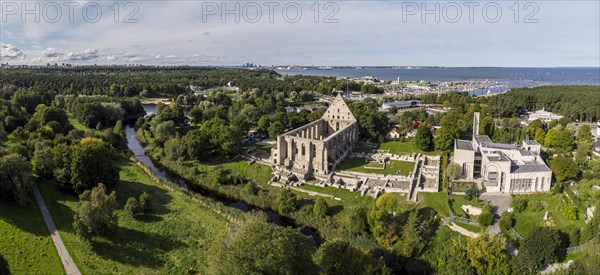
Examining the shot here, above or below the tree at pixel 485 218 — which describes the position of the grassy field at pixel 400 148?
above

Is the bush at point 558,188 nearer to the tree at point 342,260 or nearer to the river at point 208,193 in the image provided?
the tree at point 342,260

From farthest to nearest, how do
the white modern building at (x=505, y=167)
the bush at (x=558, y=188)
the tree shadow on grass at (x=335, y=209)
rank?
the white modern building at (x=505, y=167)
the bush at (x=558, y=188)
the tree shadow on grass at (x=335, y=209)

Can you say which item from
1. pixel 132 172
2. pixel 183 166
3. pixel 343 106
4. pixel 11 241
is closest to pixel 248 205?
pixel 183 166

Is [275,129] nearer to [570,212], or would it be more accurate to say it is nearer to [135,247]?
[135,247]

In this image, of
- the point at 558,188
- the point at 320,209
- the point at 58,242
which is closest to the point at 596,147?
the point at 558,188

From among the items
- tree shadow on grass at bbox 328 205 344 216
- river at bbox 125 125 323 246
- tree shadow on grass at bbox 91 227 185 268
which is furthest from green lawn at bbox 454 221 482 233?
tree shadow on grass at bbox 91 227 185 268

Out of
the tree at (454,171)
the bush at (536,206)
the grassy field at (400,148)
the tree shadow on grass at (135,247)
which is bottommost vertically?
the tree shadow on grass at (135,247)

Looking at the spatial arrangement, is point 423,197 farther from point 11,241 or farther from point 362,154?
point 11,241

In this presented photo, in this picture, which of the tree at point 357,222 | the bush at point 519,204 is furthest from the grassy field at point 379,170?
the tree at point 357,222
